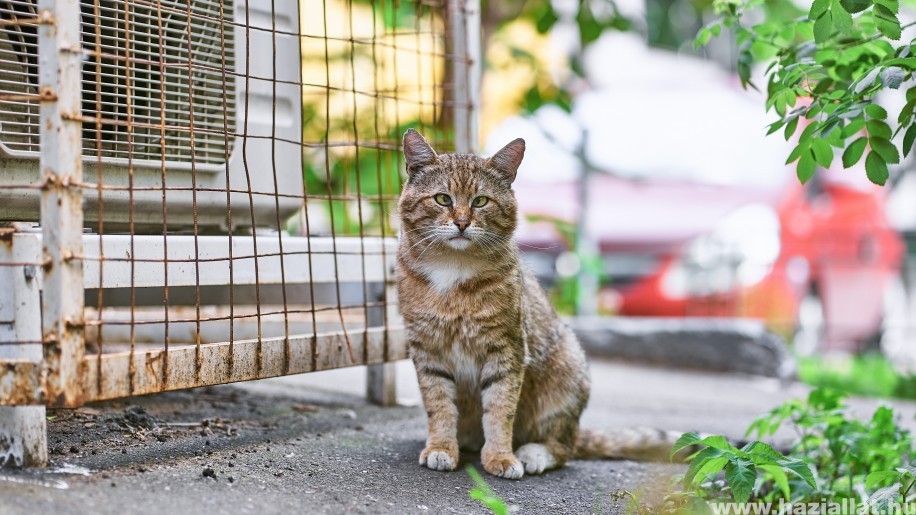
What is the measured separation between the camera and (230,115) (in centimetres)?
318

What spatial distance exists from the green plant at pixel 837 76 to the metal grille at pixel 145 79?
162cm

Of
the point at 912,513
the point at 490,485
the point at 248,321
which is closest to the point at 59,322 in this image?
the point at 490,485

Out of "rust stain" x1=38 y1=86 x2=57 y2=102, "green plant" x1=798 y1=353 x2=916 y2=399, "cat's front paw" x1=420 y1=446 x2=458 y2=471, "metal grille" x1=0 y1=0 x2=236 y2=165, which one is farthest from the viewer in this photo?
"green plant" x1=798 y1=353 x2=916 y2=399

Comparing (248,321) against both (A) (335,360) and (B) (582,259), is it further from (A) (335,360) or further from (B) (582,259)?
(B) (582,259)

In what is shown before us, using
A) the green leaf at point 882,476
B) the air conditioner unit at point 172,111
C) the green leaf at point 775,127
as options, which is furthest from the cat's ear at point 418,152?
the green leaf at point 882,476

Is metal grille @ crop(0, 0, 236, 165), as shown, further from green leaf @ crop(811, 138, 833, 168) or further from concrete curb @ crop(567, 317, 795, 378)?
concrete curb @ crop(567, 317, 795, 378)

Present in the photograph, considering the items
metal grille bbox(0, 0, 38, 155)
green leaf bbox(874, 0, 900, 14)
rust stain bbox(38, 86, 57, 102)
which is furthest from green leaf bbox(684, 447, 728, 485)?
metal grille bbox(0, 0, 38, 155)

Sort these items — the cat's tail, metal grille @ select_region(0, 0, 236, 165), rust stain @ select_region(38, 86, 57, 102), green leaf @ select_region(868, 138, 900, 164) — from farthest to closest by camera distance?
1. the cat's tail
2. green leaf @ select_region(868, 138, 900, 164)
3. metal grille @ select_region(0, 0, 236, 165)
4. rust stain @ select_region(38, 86, 57, 102)

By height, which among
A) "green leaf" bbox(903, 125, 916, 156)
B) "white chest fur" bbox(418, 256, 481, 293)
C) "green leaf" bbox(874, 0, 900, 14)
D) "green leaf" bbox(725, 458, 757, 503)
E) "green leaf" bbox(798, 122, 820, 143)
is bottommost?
"green leaf" bbox(725, 458, 757, 503)

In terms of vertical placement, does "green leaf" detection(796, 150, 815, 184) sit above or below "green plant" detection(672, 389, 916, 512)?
above

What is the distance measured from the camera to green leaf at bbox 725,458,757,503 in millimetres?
2430

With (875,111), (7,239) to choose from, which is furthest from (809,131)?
(7,239)

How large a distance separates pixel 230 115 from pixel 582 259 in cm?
392

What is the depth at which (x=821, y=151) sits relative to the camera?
2840 millimetres
